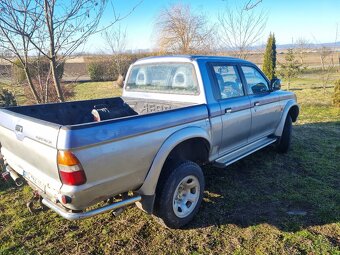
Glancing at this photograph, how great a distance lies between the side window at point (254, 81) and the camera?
4.62m

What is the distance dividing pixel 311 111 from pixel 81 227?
8798 mm

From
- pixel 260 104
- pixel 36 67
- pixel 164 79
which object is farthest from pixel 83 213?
pixel 36 67

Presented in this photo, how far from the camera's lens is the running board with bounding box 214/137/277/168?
3.90m

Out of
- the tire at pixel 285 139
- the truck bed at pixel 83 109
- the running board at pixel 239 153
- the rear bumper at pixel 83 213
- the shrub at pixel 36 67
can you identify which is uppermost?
the shrub at pixel 36 67

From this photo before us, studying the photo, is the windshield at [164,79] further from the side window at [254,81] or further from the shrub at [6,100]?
the shrub at [6,100]

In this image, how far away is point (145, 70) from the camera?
15.0 ft

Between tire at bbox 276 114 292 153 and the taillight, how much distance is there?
4310mm

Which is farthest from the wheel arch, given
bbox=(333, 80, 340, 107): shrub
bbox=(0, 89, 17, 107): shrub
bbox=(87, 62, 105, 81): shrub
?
bbox=(87, 62, 105, 81): shrub

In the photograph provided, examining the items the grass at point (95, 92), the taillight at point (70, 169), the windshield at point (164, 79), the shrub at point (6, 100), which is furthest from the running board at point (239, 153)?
the grass at point (95, 92)

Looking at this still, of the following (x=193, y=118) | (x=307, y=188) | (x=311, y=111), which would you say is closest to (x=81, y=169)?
(x=193, y=118)

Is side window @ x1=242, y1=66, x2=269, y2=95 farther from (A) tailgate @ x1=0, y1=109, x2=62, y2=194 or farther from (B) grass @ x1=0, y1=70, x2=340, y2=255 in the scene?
(A) tailgate @ x1=0, y1=109, x2=62, y2=194

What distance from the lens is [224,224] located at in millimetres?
3408

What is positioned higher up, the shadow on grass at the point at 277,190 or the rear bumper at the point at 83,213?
the rear bumper at the point at 83,213

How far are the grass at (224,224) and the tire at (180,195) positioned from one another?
0.17 m
